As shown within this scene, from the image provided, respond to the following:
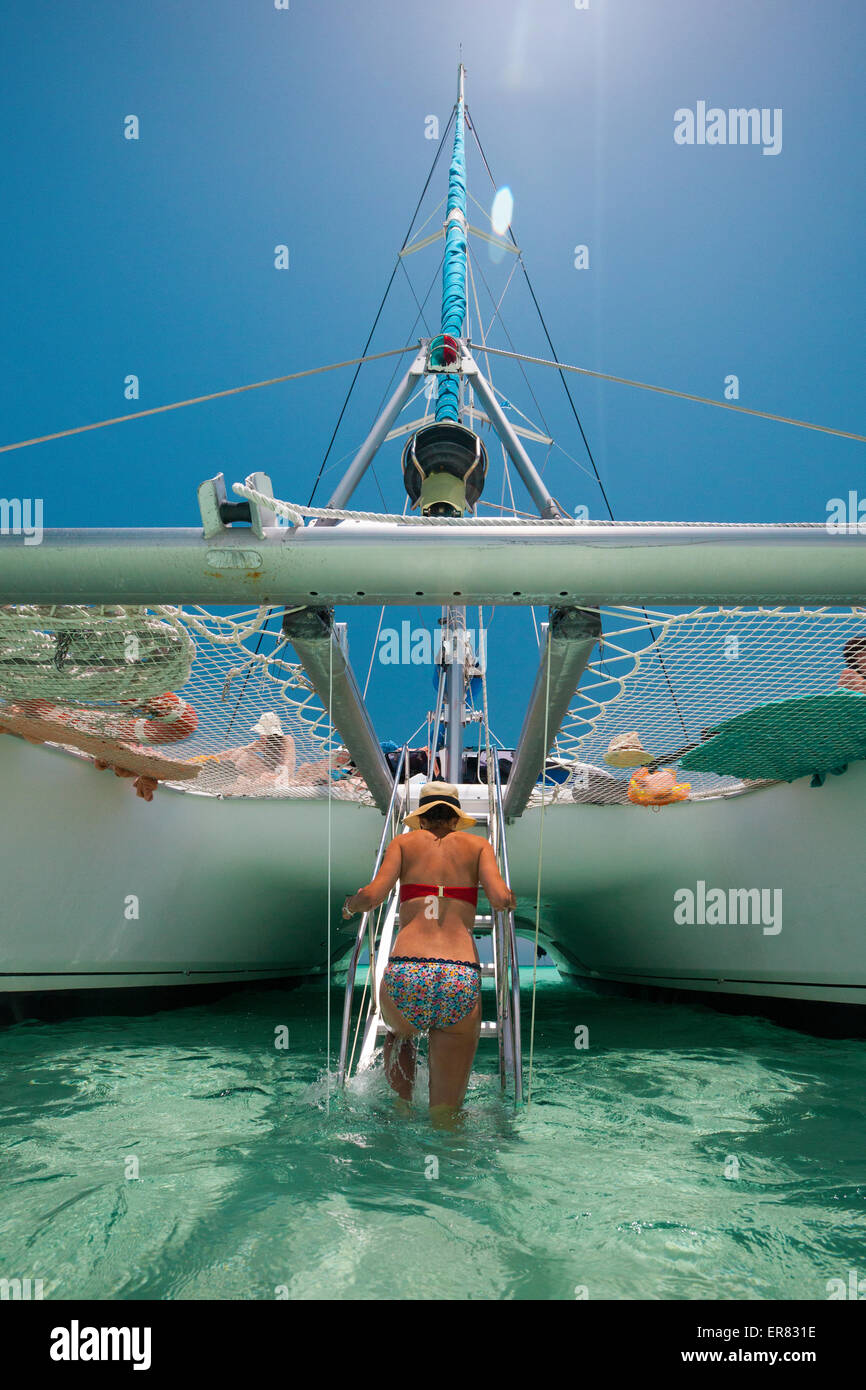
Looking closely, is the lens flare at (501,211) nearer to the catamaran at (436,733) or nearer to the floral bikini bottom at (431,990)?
the catamaran at (436,733)

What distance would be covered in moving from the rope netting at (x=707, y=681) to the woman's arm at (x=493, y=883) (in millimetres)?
1028

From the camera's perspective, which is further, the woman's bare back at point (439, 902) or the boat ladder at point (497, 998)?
the boat ladder at point (497, 998)

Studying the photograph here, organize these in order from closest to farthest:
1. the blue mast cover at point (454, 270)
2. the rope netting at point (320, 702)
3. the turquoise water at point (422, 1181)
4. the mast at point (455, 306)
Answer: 1. the turquoise water at point (422, 1181)
2. the rope netting at point (320, 702)
3. the blue mast cover at point (454, 270)
4. the mast at point (455, 306)

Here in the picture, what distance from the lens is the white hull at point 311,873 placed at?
18.7 feet

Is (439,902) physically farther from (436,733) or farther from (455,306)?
(455,306)

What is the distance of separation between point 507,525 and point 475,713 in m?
10.7

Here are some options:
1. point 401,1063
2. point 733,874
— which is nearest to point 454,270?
point 733,874

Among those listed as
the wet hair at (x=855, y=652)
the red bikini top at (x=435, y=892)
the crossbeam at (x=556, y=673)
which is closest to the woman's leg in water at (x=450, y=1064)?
the red bikini top at (x=435, y=892)

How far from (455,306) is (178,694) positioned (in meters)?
4.53

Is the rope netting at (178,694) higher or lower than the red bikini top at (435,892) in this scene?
higher

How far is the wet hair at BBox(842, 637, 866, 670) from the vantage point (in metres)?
3.80

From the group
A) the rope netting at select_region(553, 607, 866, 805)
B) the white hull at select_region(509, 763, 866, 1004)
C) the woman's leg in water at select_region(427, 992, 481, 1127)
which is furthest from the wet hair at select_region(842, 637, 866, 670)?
the woman's leg in water at select_region(427, 992, 481, 1127)

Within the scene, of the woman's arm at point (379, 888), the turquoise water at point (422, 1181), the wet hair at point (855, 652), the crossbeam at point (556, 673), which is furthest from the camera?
the wet hair at point (855, 652)

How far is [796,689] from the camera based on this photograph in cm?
425
